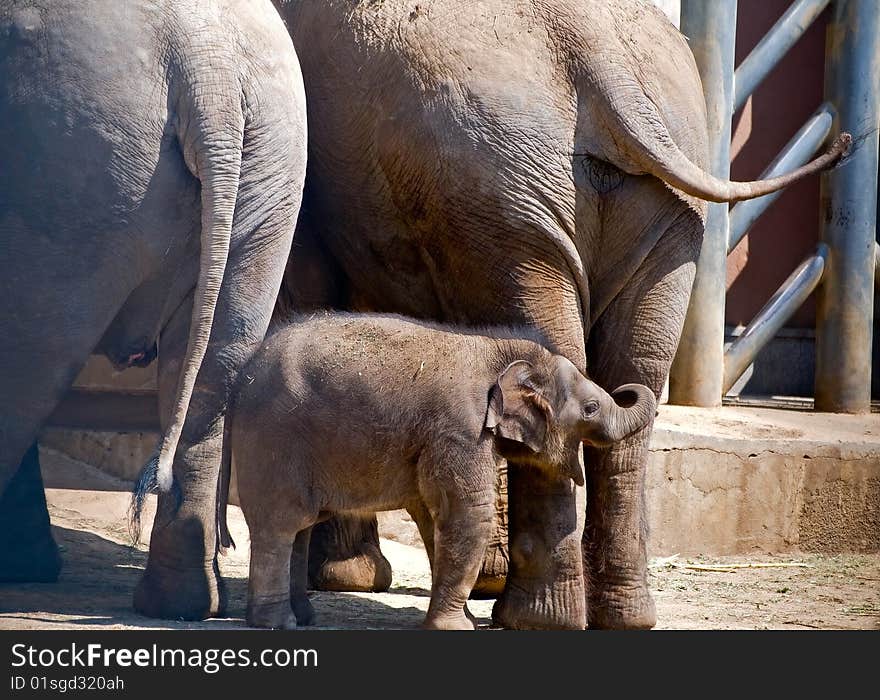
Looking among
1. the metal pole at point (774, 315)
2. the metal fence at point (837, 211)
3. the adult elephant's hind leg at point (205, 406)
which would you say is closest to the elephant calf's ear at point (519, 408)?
the adult elephant's hind leg at point (205, 406)

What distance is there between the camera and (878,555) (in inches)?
240

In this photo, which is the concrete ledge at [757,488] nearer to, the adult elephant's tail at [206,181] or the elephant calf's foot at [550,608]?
the elephant calf's foot at [550,608]

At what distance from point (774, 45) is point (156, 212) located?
428 cm

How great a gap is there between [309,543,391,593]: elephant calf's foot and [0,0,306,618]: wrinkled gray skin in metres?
0.86

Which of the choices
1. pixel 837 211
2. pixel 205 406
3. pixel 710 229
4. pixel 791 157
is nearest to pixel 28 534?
pixel 205 406

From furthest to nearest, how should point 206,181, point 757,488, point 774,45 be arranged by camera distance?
point 774,45 → point 757,488 → point 206,181

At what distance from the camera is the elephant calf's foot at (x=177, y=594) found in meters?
3.74

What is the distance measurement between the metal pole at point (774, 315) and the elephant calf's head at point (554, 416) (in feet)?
10.7

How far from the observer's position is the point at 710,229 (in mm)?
6512

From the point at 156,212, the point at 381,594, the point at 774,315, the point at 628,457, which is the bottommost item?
the point at 381,594

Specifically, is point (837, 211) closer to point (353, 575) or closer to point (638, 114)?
point (638, 114)

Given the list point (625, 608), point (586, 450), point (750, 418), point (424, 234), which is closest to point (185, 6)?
point (424, 234)

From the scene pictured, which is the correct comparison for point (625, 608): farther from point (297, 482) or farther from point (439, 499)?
point (297, 482)

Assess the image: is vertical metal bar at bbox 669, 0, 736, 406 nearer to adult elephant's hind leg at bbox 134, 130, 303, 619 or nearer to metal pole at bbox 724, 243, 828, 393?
metal pole at bbox 724, 243, 828, 393
